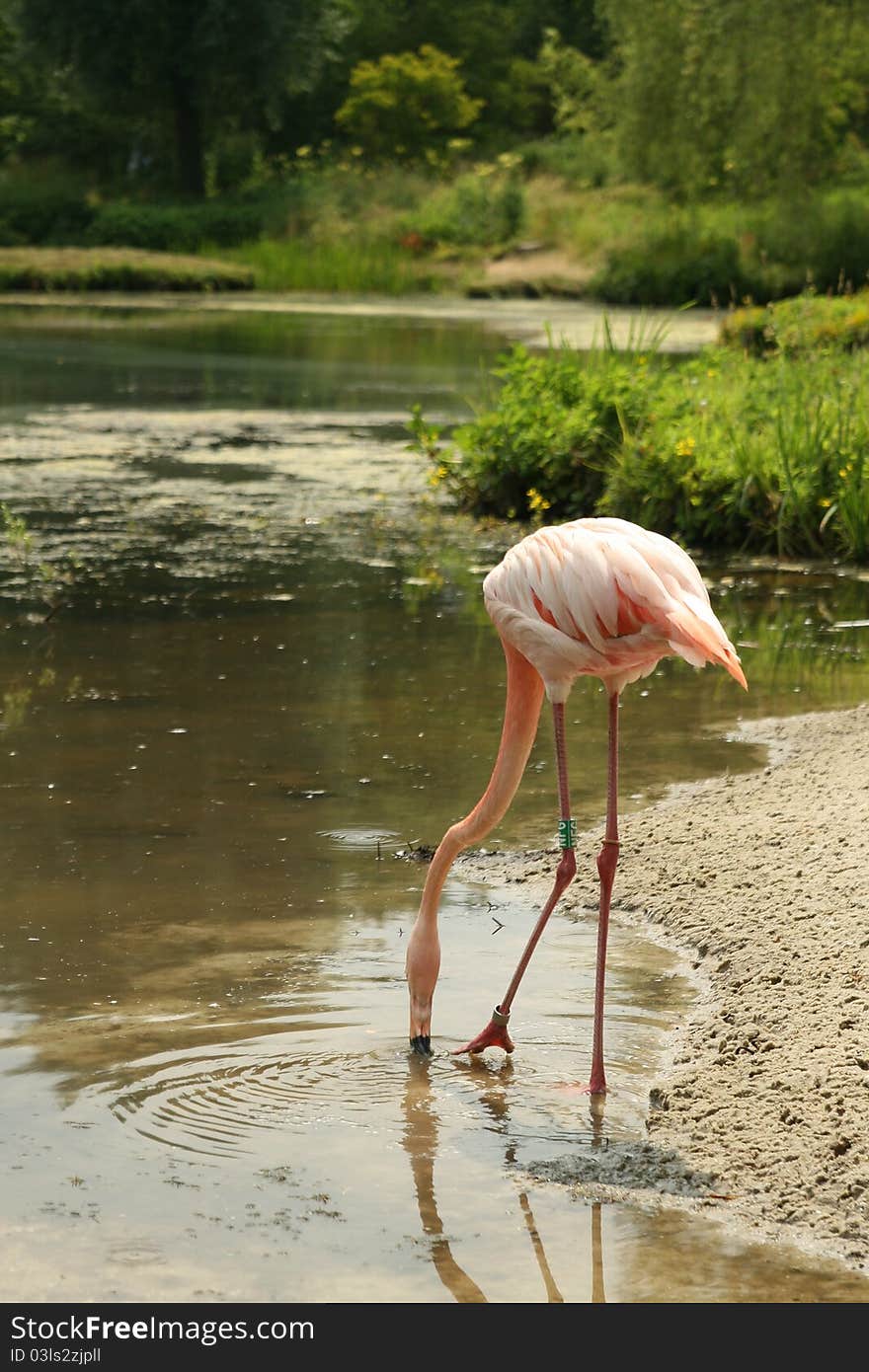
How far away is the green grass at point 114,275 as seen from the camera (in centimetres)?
3656

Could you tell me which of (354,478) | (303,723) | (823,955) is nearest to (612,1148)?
(823,955)

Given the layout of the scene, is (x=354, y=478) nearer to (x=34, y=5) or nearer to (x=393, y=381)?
(x=393, y=381)

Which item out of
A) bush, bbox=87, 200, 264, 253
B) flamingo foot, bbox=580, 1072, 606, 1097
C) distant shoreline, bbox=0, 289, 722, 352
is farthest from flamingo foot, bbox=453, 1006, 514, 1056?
bush, bbox=87, 200, 264, 253

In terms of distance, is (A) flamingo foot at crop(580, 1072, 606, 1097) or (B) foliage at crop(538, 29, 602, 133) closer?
(A) flamingo foot at crop(580, 1072, 606, 1097)

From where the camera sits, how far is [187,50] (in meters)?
47.2

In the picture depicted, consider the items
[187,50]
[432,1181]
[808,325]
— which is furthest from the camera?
[187,50]

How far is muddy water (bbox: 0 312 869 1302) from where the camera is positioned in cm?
355

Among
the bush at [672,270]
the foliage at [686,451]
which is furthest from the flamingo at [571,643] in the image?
the bush at [672,270]

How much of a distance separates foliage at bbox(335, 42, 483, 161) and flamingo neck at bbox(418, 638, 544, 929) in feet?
164

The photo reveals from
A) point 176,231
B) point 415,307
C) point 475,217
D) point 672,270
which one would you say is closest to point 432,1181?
point 672,270

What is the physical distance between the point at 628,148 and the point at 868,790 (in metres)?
32.4

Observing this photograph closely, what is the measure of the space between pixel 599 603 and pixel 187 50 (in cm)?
4643

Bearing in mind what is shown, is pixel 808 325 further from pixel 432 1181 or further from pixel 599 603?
pixel 432 1181

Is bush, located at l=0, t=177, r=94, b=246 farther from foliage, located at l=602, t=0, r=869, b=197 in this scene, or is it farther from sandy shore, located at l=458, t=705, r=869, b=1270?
sandy shore, located at l=458, t=705, r=869, b=1270
